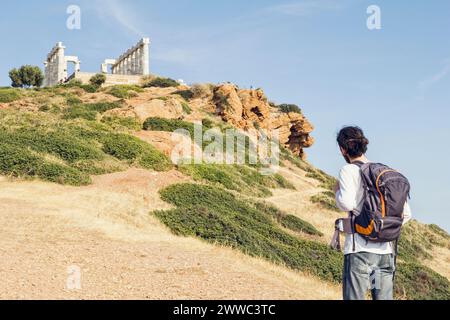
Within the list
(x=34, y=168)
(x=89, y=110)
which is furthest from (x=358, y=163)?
(x=89, y=110)

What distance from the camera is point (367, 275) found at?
5.44m

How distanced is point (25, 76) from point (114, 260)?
6936cm

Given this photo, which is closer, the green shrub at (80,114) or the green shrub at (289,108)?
the green shrub at (80,114)

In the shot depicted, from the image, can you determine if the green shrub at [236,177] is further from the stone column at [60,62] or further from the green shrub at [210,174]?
the stone column at [60,62]

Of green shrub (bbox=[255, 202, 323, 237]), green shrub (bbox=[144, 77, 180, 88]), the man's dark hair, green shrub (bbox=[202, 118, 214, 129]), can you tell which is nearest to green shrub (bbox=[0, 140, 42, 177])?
green shrub (bbox=[255, 202, 323, 237])

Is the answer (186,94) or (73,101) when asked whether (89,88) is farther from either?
(186,94)

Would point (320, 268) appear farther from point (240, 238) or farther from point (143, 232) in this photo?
point (143, 232)

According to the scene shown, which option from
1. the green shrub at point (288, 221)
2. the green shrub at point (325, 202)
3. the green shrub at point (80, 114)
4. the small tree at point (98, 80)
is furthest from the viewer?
the small tree at point (98, 80)

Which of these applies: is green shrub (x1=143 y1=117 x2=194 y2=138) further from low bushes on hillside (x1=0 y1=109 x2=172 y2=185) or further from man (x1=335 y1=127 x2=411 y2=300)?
man (x1=335 y1=127 x2=411 y2=300)

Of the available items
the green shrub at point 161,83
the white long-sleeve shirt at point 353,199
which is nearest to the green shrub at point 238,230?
the white long-sleeve shirt at point 353,199

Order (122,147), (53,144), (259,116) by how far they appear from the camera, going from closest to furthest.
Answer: (53,144), (122,147), (259,116)

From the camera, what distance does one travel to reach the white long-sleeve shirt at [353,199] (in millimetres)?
5449
